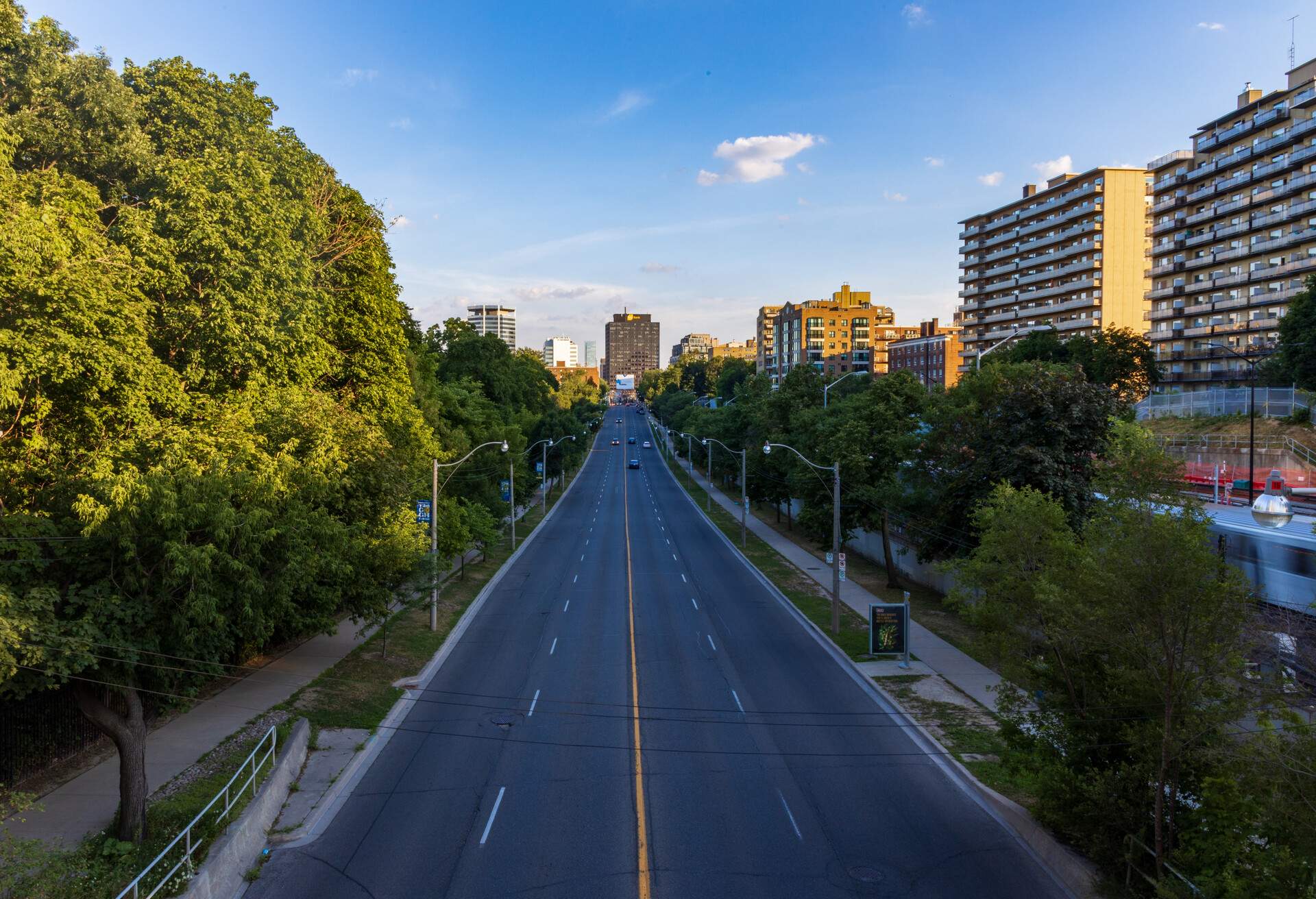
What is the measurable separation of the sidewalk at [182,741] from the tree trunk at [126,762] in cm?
92

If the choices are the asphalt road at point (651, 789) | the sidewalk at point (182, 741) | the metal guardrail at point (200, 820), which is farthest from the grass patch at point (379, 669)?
the metal guardrail at point (200, 820)

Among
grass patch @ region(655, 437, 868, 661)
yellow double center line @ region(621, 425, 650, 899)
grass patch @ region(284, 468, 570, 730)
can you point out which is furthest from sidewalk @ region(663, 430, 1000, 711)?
grass patch @ region(284, 468, 570, 730)

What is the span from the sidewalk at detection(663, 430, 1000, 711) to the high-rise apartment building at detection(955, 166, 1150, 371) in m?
55.5

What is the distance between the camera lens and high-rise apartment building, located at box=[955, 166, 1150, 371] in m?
92.5

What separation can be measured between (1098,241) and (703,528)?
213 feet

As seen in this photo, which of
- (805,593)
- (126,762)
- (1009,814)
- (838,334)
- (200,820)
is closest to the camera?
(126,762)

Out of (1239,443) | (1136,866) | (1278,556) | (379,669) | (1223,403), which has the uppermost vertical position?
(1223,403)

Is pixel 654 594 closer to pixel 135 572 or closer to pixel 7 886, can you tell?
pixel 135 572

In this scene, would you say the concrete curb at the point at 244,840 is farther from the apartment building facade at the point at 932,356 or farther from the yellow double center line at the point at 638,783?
the apartment building facade at the point at 932,356

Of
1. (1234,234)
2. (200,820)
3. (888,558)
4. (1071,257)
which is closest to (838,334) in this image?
(1071,257)

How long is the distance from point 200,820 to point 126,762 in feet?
5.60

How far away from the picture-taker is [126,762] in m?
13.7

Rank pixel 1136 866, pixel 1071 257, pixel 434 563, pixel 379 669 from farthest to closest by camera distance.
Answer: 1. pixel 1071 257
2. pixel 434 563
3. pixel 379 669
4. pixel 1136 866

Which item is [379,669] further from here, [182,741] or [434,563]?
[182,741]
